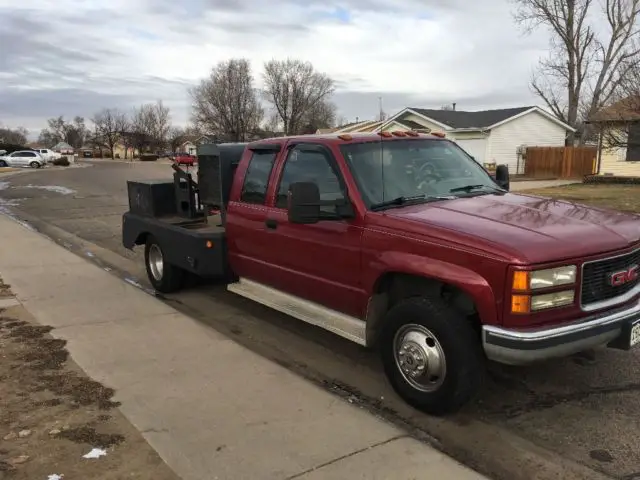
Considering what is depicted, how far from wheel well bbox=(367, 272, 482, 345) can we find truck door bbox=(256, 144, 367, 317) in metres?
0.13

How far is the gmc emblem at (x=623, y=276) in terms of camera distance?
3689mm

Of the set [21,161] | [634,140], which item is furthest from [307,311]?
[21,161]

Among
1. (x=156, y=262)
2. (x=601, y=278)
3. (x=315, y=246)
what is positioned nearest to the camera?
(x=601, y=278)

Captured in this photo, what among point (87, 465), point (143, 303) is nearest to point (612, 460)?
point (87, 465)

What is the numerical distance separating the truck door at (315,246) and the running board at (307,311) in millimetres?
58

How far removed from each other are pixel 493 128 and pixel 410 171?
109 feet

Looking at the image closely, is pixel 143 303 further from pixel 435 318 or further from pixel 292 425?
pixel 435 318

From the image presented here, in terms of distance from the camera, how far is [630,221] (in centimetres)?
414

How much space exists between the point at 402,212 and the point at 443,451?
1607mm

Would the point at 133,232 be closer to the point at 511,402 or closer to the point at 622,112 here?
the point at 511,402

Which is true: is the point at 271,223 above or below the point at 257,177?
below

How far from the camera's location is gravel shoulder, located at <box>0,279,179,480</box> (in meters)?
3.21

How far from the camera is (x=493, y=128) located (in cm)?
3584

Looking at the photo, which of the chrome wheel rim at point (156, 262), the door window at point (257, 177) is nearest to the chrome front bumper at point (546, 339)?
the door window at point (257, 177)
